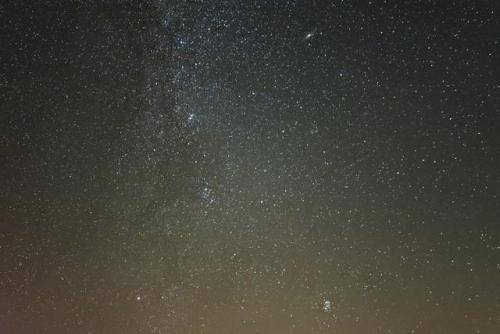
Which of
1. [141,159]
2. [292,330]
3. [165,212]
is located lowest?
[292,330]

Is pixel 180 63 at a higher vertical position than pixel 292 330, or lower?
higher

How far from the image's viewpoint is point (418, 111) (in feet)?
3.17

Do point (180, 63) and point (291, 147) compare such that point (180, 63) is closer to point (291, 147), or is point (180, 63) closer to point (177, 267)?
point (291, 147)

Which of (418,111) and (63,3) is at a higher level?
(63,3)

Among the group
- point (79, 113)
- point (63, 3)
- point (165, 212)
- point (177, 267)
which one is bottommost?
point (177, 267)

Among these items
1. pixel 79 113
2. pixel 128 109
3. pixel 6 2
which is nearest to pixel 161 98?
pixel 128 109

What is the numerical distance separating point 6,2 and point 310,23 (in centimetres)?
76

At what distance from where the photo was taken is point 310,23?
3.06ft

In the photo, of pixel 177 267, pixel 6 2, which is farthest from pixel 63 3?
pixel 177 267

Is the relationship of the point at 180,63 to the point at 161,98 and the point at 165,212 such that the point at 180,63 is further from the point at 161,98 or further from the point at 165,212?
the point at 165,212

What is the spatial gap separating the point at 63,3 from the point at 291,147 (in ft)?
2.19

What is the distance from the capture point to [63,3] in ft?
3.16

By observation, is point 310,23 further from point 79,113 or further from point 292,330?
point 292,330

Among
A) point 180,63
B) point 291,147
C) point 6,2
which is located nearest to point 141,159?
point 180,63
